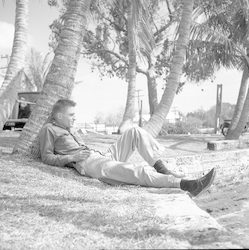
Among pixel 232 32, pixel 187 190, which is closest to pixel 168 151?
pixel 187 190

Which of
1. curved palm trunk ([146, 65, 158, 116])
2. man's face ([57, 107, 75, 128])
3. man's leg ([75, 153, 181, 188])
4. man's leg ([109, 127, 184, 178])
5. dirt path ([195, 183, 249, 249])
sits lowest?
dirt path ([195, 183, 249, 249])

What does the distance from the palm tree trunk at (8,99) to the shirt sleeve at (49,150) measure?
2007 mm

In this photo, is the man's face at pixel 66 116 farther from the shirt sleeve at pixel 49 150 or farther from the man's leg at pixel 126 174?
the man's leg at pixel 126 174

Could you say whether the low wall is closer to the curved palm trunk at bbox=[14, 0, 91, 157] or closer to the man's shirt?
the man's shirt

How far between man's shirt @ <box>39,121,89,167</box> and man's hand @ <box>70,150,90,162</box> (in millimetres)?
122

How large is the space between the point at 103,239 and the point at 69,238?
0.23m

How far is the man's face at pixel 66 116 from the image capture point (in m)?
5.04

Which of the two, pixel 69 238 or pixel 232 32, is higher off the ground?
pixel 232 32

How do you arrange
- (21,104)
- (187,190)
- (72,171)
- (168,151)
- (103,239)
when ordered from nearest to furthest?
(103,239) < (187,190) < (72,171) < (168,151) < (21,104)

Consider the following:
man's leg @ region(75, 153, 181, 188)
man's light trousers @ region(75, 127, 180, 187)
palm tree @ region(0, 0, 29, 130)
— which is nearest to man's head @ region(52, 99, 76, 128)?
man's light trousers @ region(75, 127, 180, 187)

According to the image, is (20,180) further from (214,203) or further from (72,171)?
(214,203)

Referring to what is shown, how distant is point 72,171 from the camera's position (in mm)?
5031

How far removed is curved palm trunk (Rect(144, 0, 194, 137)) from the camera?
822 centimetres

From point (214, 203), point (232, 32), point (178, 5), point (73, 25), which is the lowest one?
point (214, 203)
